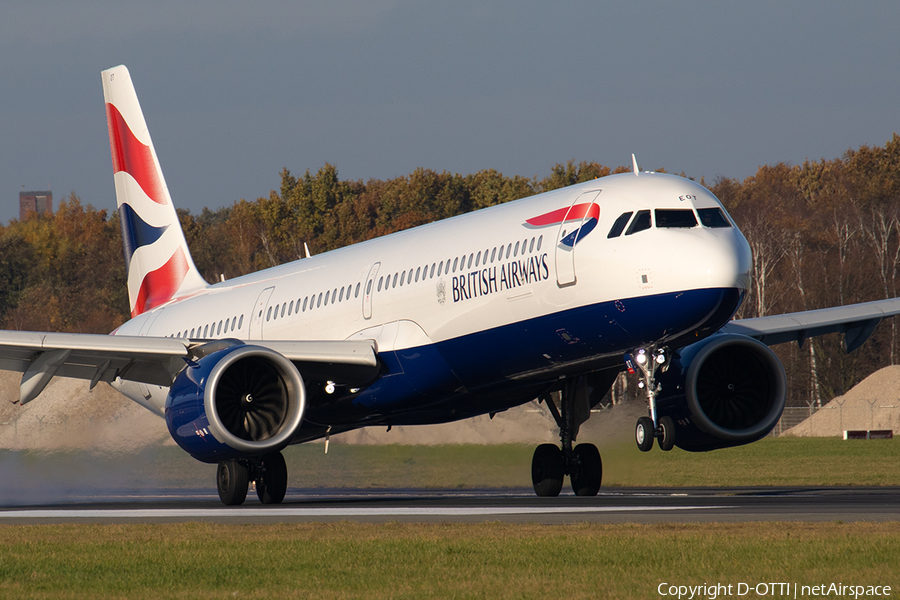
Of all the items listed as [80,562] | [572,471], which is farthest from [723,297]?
[80,562]

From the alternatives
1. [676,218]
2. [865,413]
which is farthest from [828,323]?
[865,413]

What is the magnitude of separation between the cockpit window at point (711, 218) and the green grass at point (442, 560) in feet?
18.1

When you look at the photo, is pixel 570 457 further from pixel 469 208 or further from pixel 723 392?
pixel 469 208

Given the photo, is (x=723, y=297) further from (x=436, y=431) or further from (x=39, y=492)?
(x=39, y=492)

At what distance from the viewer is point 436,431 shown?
31.2 m

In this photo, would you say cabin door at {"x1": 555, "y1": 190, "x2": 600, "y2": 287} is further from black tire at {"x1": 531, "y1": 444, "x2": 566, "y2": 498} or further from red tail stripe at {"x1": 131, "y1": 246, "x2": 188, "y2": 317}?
red tail stripe at {"x1": 131, "y1": 246, "x2": 188, "y2": 317}

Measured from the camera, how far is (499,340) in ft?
67.1

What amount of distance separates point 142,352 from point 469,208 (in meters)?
95.4

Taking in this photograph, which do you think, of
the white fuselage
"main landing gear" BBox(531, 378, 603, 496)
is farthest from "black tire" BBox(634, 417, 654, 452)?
"main landing gear" BBox(531, 378, 603, 496)

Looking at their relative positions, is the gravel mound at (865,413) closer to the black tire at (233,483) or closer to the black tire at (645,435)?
the black tire at (233,483)

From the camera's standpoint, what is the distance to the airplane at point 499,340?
18594 millimetres

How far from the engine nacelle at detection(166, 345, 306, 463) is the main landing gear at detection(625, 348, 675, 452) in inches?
214

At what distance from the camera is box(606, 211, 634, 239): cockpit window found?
18.9m

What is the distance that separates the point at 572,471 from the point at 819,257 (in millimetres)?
53327
